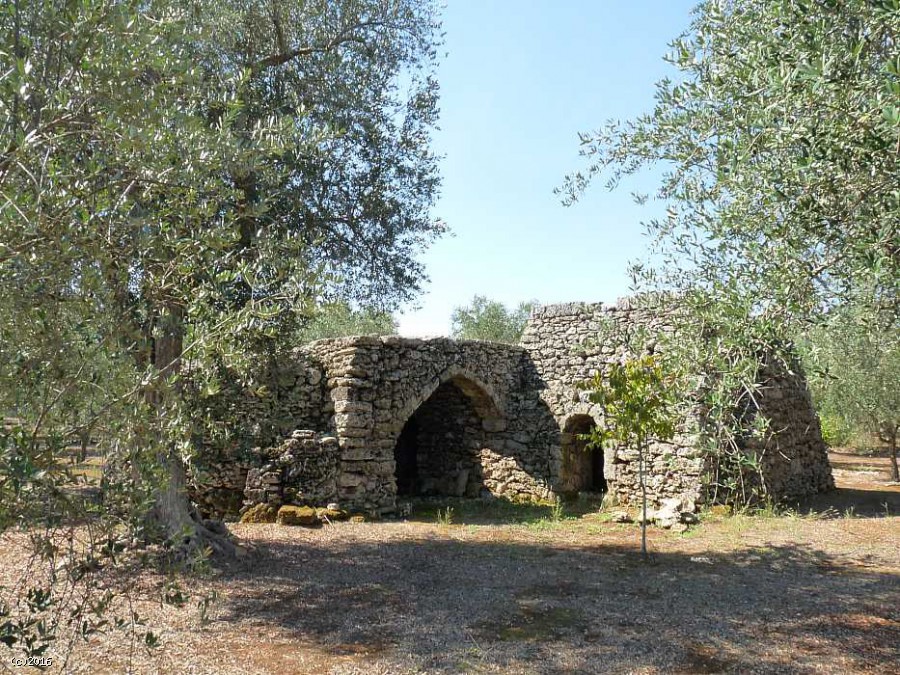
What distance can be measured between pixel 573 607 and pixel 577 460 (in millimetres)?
8313

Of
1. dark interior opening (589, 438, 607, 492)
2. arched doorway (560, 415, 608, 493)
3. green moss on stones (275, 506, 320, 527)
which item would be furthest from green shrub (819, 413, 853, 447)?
green moss on stones (275, 506, 320, 527)

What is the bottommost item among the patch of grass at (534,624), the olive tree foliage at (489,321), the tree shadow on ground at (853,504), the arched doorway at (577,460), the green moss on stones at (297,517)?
the patch of grass at (534,624)

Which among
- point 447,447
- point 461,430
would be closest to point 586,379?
point 461,430

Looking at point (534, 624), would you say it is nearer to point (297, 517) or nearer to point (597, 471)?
point (297, 517)

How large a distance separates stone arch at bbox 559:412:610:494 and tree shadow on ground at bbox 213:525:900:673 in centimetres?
469

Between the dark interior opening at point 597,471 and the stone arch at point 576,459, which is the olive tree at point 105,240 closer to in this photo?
the stone arch at point 576,459

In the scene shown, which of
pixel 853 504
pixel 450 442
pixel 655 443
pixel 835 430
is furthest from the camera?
pixel 835 430

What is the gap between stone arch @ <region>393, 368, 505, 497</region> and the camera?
1533 cm

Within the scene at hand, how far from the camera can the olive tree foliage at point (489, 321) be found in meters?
33.4

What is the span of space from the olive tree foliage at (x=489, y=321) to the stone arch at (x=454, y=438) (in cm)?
1640

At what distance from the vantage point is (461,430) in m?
16.0

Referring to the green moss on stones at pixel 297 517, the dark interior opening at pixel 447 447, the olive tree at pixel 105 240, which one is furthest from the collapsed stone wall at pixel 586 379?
the olive tree at pixel 105 240

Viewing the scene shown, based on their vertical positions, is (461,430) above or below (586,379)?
below

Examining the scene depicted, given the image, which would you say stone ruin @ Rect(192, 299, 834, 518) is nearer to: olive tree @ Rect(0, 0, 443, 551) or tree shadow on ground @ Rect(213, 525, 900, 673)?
tree shadow on ground @ Rect(213, 525, 900, 673)
